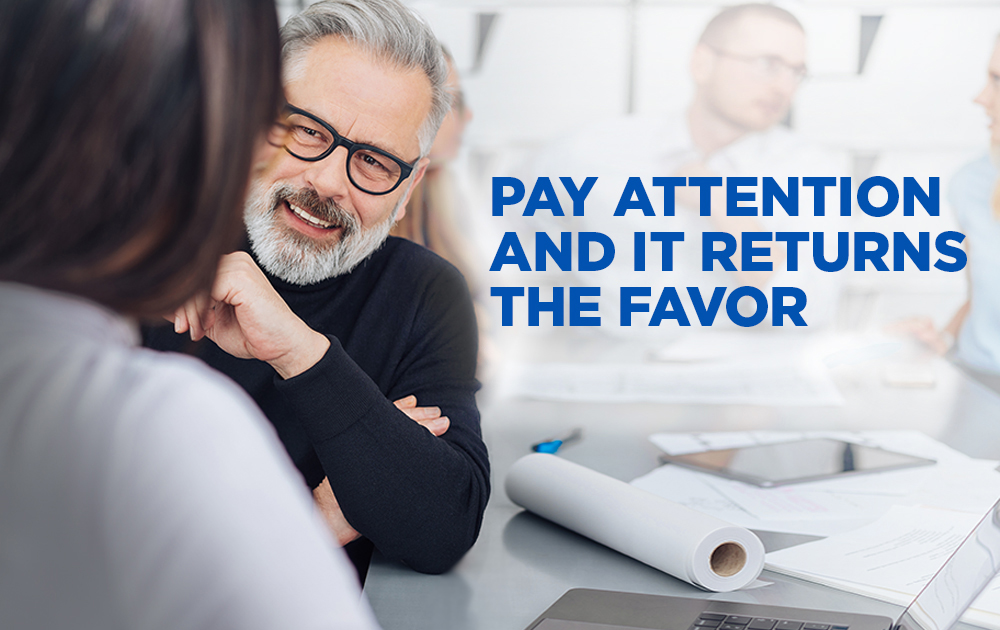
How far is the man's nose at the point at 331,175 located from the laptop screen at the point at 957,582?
823 millimetres

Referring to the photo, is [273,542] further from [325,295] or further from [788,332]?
[788,332]

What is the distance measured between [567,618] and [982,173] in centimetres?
248

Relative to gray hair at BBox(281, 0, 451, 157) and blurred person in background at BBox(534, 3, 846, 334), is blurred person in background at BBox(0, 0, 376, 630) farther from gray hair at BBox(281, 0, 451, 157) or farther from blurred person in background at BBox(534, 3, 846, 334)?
blurred person in background at BBox(534, 3, 846, 334)

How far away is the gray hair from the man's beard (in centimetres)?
15

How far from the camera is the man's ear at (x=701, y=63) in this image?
8.67ft

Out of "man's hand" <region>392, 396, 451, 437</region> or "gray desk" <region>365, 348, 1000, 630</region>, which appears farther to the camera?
"man's hand" <region>392, 396, 451, 437</region>

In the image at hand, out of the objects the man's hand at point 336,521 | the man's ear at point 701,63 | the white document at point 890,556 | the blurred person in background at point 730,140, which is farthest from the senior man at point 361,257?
the man's ear at point 701,63

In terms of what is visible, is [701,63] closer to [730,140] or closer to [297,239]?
[730,140]

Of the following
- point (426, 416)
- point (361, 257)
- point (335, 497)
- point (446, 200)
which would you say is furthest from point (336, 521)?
point (446, 200)

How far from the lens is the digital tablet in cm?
112

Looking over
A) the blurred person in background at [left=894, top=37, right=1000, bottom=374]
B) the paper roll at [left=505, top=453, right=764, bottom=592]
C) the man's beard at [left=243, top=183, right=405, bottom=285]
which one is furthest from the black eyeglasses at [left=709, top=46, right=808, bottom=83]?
the paper roll at [left=505, top=453, right=764, bottom=592]

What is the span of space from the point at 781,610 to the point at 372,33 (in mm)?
853

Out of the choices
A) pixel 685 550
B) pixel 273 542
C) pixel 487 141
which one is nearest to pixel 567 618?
pixel 685 550

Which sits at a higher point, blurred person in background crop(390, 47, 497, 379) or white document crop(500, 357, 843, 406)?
blurred person in background crop(390, 47, 497, 379)
